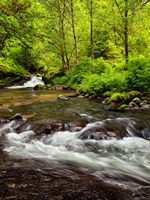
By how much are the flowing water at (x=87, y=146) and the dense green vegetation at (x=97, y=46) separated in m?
2.29

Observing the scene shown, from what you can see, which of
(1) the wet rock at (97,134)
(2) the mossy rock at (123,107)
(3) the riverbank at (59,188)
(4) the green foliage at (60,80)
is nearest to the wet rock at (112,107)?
(2) the mossy rock at (123,107)

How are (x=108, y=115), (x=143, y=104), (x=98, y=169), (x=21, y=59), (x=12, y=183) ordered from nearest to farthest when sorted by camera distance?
(x=12, y=183), (x=98, y=169), (x=108, y=115), (x=143, y=104), (x=21, y=59)

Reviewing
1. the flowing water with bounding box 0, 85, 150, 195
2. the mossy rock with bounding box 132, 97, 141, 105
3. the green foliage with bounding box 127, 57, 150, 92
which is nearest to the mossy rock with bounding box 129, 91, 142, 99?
the mossy rock with bounding box 132, 97, 141, 105

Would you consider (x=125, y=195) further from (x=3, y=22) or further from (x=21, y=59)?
(x=21, y=59)

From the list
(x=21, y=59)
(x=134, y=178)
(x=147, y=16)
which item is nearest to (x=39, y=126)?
(x=134, y=178)

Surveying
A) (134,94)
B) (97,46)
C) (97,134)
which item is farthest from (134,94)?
(97,46)

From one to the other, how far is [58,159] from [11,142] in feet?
5.75

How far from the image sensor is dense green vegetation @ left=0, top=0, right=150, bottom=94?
43.1ft

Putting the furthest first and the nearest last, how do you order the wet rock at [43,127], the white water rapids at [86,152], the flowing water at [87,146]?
the wet rock at [43,127], the white water rapids at [86,152], the flowing water at [87,146]

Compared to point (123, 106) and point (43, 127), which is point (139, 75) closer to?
point (123, 106)

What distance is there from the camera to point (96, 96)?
1454cm

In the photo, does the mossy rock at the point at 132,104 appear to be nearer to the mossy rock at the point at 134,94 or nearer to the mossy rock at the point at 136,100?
the mossy rock at the point at 136,100

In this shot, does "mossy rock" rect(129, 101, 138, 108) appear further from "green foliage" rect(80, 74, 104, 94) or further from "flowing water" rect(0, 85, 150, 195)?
"green foliage" rect(80, 74, 104, 94)

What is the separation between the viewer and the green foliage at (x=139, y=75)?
12758 millimetres
